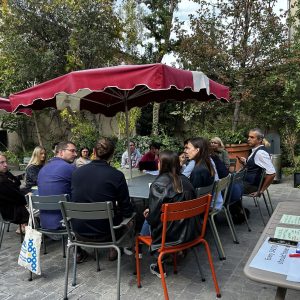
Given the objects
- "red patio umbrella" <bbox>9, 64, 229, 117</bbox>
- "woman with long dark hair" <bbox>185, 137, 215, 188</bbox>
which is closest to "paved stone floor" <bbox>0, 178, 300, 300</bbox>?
"woman with long dark hair" <bbox>185, 137, 215, 188</bbox>

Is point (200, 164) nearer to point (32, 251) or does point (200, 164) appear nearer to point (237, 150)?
point (32, 251)

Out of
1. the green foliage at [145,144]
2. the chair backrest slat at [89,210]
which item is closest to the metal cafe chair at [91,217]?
the chair backrest slat at [89,210]

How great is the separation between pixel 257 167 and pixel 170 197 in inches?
103

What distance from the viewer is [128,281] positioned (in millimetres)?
3168

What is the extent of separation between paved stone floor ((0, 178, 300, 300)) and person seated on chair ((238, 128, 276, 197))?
1.10 m

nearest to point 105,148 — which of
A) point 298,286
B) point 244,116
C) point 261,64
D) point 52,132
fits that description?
point 298,286

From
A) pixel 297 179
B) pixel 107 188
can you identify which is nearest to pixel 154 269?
pixel 107 188

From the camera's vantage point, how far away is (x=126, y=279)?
127 inches

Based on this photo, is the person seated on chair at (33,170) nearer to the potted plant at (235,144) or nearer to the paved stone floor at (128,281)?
the paved stone floor at (128,281)

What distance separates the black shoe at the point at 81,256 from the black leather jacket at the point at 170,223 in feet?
4.21

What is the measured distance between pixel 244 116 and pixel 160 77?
8.56 meters

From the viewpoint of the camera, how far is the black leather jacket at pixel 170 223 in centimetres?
277

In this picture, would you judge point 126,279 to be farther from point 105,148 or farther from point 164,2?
point 164,2

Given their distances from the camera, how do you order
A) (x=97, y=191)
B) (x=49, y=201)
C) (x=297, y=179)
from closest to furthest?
(x=97, y=191), (x=49, y=201), (x=297, y=179)
